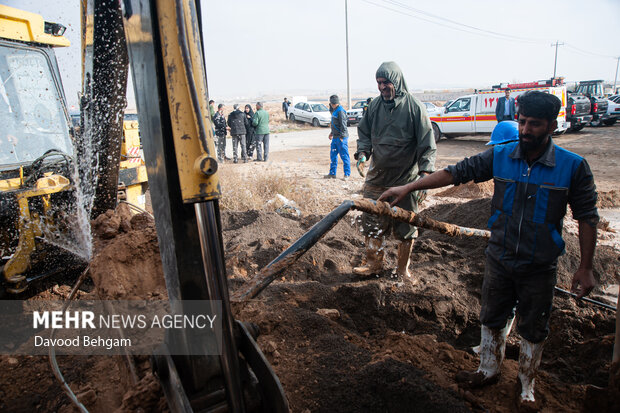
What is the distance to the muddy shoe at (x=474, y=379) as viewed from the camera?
8.12 ft

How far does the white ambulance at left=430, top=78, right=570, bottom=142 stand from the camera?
48.0 feet

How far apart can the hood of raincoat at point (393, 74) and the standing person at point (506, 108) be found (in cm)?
1093

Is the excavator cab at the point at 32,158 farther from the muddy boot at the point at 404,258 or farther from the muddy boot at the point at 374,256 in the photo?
the muddy boot at the point at 404,258

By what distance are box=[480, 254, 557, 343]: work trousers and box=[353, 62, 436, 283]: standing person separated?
65.3 inches

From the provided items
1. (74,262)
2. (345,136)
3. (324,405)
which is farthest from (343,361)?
(345,136)

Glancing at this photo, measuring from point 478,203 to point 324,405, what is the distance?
4854mm

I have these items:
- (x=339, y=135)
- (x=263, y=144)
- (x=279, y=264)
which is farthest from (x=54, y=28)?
(x=263, y=144)

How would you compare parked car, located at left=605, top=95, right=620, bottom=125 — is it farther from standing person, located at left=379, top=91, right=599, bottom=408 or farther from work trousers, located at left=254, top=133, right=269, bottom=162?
standing person, located at left=379, top=91, right=599, bottom=408

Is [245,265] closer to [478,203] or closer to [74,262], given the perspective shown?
[74,262]

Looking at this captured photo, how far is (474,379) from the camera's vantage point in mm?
2473

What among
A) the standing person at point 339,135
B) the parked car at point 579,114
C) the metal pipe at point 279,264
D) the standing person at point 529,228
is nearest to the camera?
the standing person at point 529,228

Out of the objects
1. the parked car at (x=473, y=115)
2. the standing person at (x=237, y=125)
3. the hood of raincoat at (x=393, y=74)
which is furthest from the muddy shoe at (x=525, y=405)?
the parked car at (x=473, y=115)

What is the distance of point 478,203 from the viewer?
6.22 meters

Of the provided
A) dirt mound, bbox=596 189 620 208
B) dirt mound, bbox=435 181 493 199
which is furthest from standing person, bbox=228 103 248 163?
dirt mound, bbox=596 189 620 208
